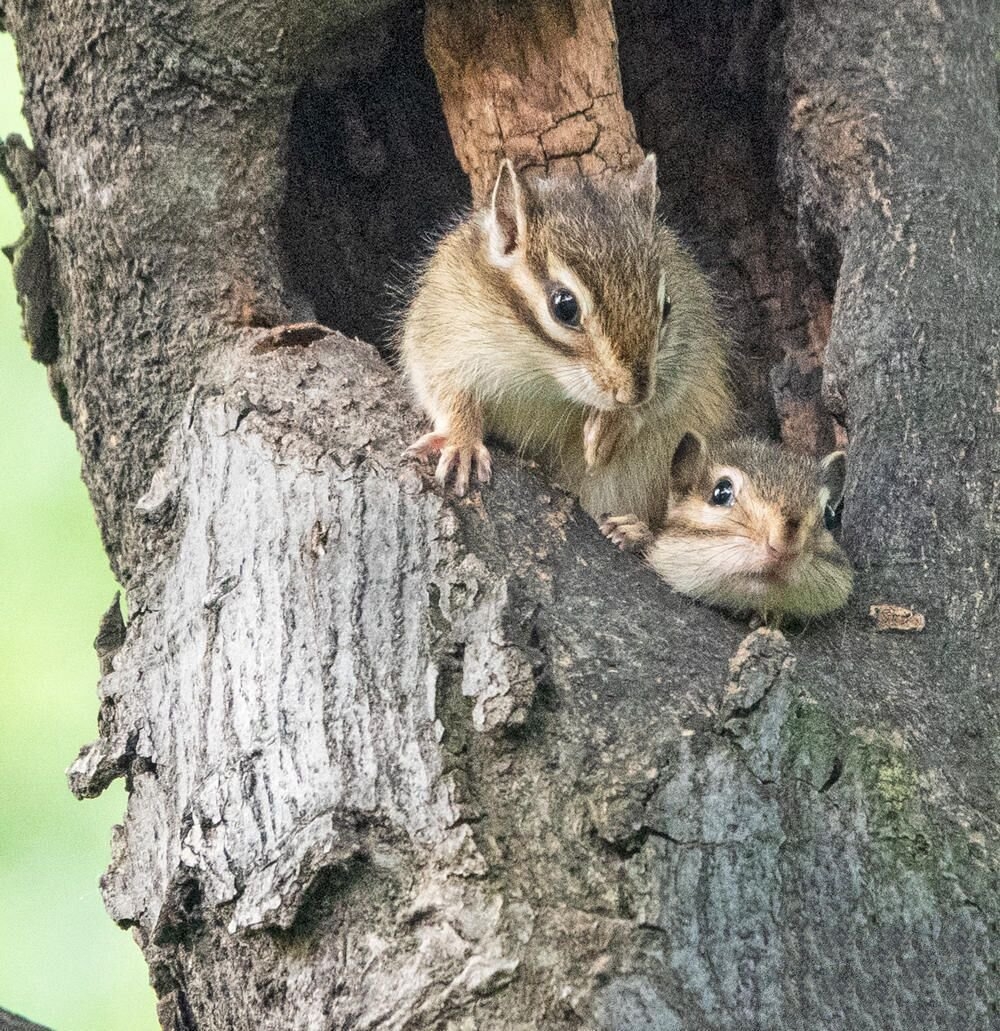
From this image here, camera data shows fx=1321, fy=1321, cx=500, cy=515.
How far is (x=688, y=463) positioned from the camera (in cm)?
548

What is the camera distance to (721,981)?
10.6 ft

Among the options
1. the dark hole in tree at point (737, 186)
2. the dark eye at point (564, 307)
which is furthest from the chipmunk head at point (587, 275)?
the dark hole in tree at point (737, 186)

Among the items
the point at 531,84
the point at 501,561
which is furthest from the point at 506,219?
the point at 501,561

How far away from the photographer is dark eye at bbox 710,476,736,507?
5.20 metres

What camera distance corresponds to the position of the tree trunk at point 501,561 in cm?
340

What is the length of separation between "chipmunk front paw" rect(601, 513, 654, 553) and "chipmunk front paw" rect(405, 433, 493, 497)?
545 millimetres

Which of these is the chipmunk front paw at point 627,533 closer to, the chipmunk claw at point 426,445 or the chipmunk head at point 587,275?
the chipmunk head at point 587,275

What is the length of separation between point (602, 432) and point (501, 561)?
1247 mm

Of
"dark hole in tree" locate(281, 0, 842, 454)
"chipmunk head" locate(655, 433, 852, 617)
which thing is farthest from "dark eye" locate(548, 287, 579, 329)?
"dark hole in tree" locate(281, 0, 842, 454)

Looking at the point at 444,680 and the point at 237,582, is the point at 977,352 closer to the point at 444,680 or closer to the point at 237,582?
the point at 444,680

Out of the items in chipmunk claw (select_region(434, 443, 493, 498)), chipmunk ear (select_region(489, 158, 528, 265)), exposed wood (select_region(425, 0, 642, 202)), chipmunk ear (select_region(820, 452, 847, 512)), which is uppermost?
exposed wood (select_region(425, 0, 642, 202))

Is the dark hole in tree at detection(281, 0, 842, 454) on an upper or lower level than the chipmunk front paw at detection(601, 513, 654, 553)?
upper

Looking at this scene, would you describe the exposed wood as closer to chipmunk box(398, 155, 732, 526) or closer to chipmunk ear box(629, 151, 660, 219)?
chipmunk box(398, 155, 732, 526)

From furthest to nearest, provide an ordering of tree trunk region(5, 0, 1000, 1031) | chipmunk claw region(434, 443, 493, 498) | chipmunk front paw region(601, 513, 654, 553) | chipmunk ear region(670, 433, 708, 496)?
1. chipmunk ear region(670, 433, 708, 496)
2. chipmunk front paw region(601, 513, 654, 553)
3. chipmunk claw region(434, 443, 493, 498)
4. tree trunk region(5, 0, 1000, 1031)
